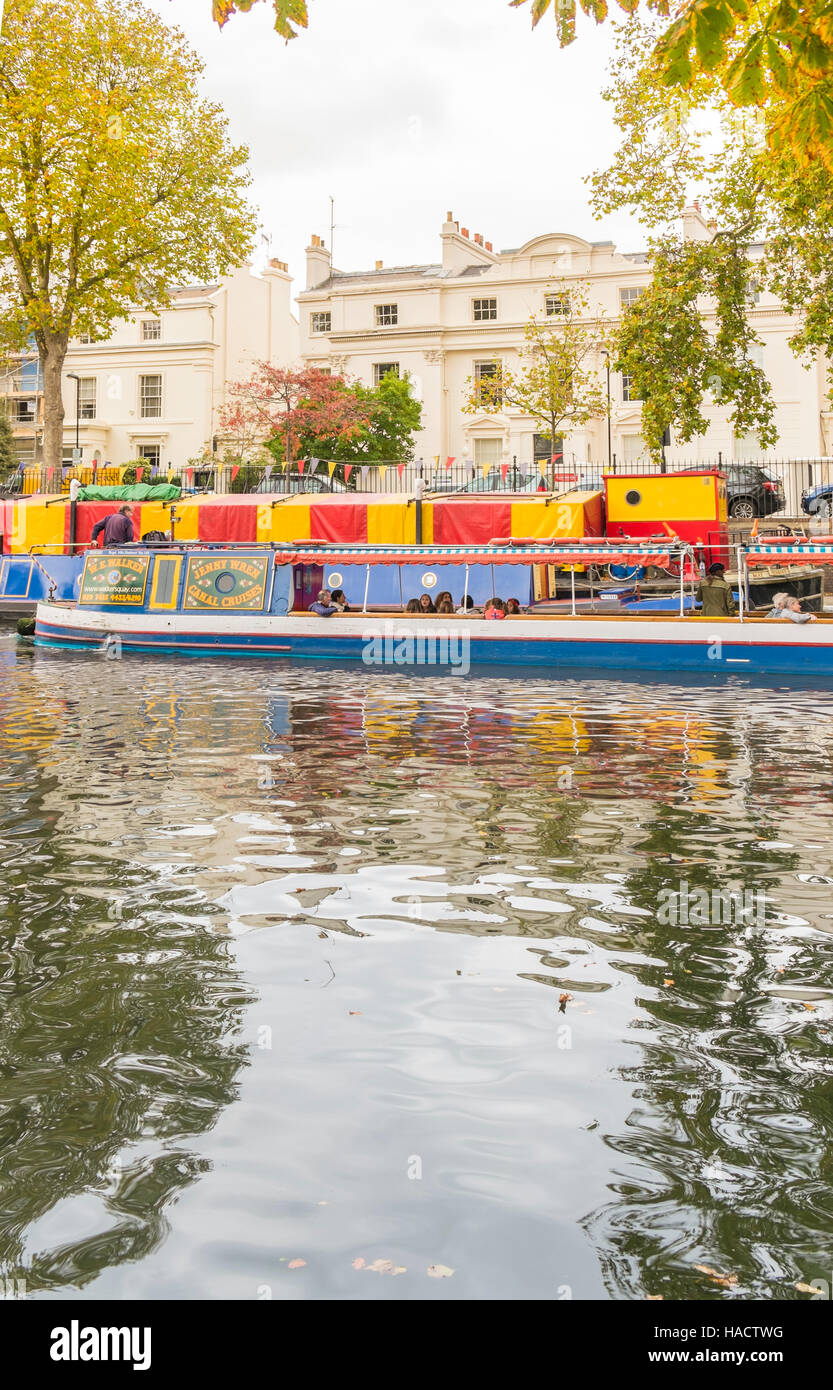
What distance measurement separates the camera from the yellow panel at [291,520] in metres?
31.1

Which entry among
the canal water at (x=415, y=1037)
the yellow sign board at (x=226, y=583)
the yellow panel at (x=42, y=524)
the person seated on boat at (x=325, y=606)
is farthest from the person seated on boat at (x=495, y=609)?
the yellow panel at (x=42, y=524)

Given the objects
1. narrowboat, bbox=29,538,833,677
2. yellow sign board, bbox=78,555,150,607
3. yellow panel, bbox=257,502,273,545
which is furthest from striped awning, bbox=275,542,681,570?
yellow panel, bbox=257,502,273,545

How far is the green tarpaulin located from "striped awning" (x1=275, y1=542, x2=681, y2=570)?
9013mm

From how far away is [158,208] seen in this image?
1441 inches

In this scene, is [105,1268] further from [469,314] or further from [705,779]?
[469,314]

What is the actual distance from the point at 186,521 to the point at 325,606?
30.6 ft

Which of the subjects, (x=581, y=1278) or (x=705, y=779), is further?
(x=705, y=779)

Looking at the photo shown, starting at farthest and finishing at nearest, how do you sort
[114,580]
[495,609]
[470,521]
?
[470,521]
[114,580]
[495,609]

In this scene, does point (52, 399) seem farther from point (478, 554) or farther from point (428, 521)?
point (478, 554)

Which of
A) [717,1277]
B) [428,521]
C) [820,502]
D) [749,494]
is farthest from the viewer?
[749,494]

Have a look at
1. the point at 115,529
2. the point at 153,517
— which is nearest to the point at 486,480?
the point at 153,517

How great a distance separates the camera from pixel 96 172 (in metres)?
34.4

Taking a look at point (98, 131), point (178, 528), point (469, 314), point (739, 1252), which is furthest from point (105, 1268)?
point (469, 314)

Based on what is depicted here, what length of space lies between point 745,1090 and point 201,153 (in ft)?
125
